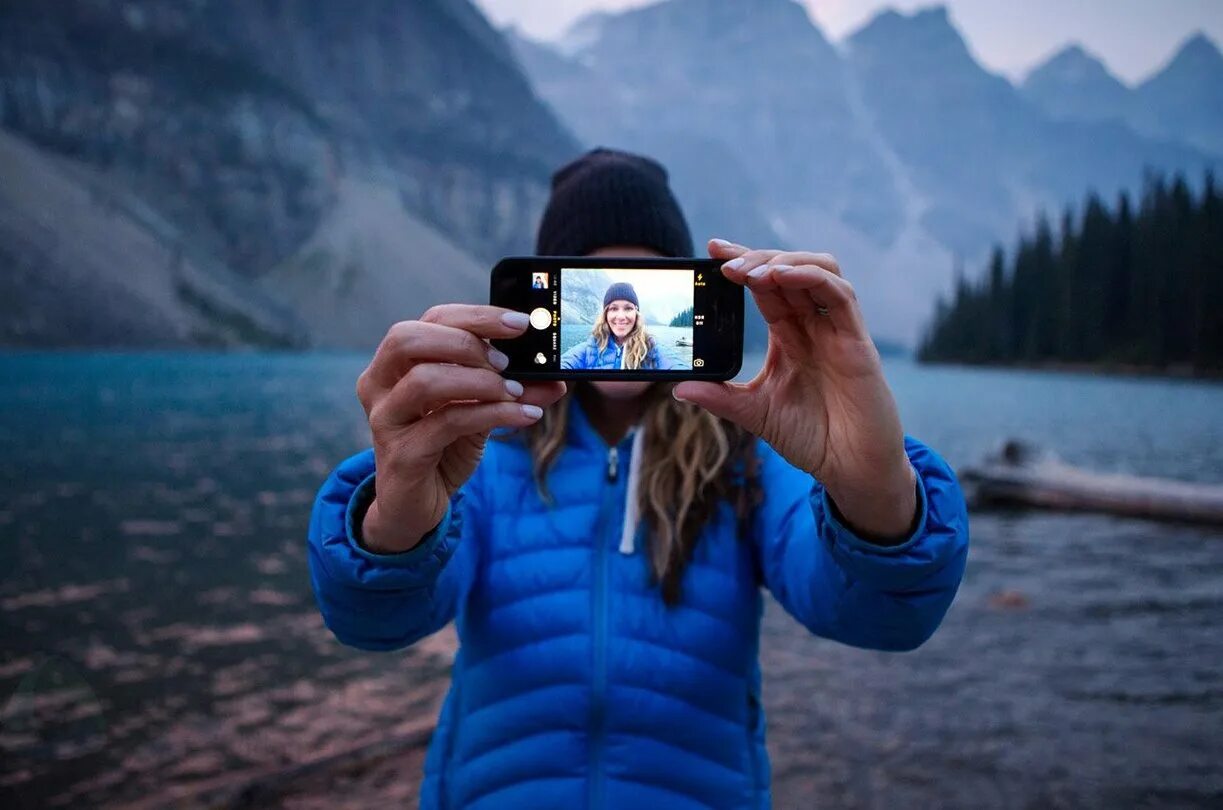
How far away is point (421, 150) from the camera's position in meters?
182

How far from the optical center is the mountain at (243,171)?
395ft

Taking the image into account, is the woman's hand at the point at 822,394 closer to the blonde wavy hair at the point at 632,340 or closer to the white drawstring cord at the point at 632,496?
the blonde wavy hair at the point at 632,340

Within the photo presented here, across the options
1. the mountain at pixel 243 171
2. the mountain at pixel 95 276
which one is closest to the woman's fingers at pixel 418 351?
A: the mountain at pixel 95 276

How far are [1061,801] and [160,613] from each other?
11.2m

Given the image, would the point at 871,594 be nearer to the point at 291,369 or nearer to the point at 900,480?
the point at 900,480

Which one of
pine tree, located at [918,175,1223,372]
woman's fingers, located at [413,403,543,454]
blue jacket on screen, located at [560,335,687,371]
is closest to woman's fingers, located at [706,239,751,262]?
blue jacket on screen, located at [560,335,687,371]

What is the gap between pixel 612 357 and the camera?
200 cm

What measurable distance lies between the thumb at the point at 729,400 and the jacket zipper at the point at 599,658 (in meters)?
0.88

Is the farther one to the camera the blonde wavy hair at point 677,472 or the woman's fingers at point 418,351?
the blonde wavy hair at point 677,472

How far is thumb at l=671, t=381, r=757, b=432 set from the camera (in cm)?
188

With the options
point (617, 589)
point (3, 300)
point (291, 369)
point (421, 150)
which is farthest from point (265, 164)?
point (617, 589)

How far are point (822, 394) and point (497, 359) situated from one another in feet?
2.66

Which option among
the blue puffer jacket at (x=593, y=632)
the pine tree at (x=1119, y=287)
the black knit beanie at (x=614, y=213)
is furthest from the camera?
the pine tree at (x=1119, y=287)

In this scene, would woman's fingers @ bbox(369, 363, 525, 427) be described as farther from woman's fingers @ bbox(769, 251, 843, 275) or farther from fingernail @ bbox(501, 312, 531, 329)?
woman's fingers @ bbox(769, 251, 843, 275)
